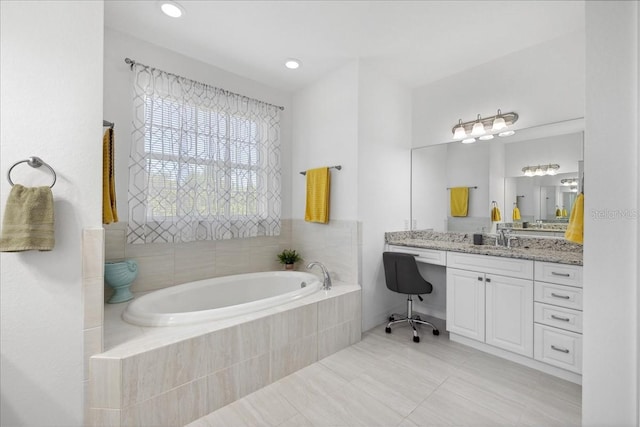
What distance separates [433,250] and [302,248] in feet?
4.67

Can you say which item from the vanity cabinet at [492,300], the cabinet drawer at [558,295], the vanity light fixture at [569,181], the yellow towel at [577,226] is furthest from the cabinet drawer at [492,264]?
the vanity light fixture at [569,181]

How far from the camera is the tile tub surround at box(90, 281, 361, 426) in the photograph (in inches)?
52.9

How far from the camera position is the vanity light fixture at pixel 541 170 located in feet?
7.88

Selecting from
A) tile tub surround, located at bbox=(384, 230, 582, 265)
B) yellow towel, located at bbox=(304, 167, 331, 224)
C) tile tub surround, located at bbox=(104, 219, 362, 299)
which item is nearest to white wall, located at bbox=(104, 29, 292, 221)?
tile tub surround, located at bbox=(104, 219, 362, 299)

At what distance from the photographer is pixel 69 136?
135 cm

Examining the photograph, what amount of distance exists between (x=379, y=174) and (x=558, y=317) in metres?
1.83

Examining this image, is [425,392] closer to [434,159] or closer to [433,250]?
[433,250]

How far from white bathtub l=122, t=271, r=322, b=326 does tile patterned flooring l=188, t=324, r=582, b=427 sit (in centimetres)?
55

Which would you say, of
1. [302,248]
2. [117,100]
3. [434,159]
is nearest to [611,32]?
[434,159]

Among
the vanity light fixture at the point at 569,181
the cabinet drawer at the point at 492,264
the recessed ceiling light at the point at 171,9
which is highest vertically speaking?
the recessed ceiling light at the point at 171,9

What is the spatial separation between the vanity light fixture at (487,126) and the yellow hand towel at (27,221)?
10.7ft

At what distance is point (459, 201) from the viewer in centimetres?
296

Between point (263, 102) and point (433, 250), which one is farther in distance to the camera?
point (263, 102)

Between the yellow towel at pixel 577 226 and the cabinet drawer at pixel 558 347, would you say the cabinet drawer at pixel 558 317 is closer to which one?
the cabinet drawer at pixel 558 347
